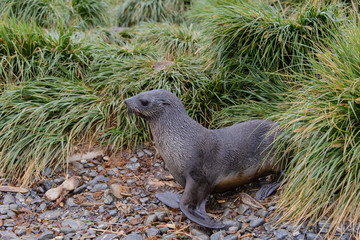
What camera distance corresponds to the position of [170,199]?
11.1ft

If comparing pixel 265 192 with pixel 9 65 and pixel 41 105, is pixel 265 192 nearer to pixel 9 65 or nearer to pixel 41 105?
pixel 41 105

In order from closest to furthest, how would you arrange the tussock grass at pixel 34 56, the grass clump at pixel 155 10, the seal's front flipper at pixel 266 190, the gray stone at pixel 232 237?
1. the gray stone at pixel 232 237
2. the seal's front flipper at pixel 266 190
3. the tussock grass at pixel 34 56
4. the grass clump at pixel 155 10

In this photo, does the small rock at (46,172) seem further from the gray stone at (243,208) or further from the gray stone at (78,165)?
the gray stone at (243,208)

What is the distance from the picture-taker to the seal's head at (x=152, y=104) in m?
3.20

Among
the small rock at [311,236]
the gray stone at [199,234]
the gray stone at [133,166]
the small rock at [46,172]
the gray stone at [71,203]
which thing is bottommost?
the gray stone at [71,203]

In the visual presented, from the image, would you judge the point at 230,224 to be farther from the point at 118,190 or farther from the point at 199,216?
the point at 118,190

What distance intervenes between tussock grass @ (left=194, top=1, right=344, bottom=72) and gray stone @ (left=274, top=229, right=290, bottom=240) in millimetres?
1815

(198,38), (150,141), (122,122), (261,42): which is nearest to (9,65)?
(122,122)

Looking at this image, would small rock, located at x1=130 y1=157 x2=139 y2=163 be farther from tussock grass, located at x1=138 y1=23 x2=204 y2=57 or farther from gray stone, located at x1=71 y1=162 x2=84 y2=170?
tussock grass, located at x1=138 y1=23 x2=204 y2=57

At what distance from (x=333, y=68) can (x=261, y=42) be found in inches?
53.3

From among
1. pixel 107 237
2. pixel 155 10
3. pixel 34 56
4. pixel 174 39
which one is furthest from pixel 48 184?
pixel 155 10

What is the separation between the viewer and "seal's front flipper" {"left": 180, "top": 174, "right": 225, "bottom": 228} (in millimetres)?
3004

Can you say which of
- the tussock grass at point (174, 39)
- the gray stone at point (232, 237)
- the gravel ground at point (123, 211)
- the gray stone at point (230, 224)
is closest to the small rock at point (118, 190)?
the gravel ground at point (123, 211)

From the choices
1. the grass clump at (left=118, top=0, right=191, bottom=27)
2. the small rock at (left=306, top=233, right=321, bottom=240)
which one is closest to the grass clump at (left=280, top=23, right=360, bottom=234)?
the small rock at (left=306, top=233, right=321, bottom=240)
